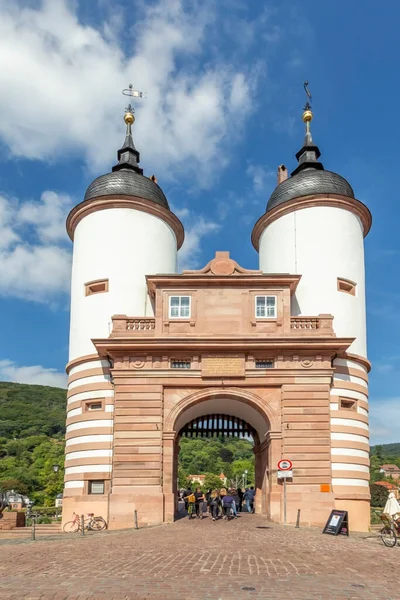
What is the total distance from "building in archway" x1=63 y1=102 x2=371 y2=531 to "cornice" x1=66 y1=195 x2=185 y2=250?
7cm

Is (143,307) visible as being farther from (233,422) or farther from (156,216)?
(233,422)

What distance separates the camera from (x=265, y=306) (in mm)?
29641

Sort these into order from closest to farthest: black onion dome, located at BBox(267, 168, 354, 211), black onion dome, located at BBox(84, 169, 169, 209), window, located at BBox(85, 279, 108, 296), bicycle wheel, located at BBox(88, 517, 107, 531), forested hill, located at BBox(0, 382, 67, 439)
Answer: bicycle wheel, located at BBox(88, 517, 107, 531) → window, located at BBox(85, 279, 108, 296) → black onion dome, located at BBox(267, 168, 354, 211) → black onion dome, located at BBox(84, 169, 169, 209) → forested hill, located at BBox(0, 382, 67, 439)

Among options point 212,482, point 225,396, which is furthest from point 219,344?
point 212,482

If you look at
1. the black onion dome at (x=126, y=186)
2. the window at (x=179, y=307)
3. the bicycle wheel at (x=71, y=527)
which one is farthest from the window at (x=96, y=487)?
the black onion dome at (x=126, y=186)

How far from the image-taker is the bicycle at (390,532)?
19.8 metres

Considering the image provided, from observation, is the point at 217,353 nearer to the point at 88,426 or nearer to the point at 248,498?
the point at 88,426

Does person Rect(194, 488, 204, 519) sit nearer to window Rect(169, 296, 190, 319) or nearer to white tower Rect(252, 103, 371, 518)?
white tower Rect(252, 103, 371, 518)

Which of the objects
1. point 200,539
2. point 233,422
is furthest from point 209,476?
point 200,539

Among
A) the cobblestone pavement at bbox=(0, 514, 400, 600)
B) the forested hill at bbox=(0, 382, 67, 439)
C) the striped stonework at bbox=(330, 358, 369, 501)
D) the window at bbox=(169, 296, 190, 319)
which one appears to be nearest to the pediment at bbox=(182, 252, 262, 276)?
the window at bbox=(169, 296, 190, 319)

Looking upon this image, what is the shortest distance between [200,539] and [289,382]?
9787 mm

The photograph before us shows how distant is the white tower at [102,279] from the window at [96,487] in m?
0.14

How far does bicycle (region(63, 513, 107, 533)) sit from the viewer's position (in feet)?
88.3

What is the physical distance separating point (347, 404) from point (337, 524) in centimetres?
728
